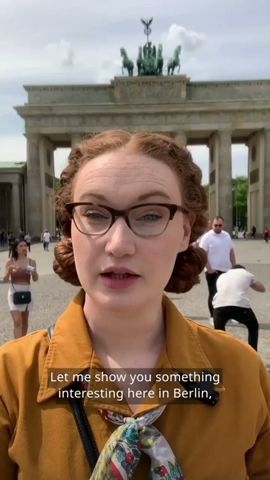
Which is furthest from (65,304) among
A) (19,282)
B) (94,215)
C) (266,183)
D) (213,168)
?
(213,168)

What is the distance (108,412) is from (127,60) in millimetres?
57751

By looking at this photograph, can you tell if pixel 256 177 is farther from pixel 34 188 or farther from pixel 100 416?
pixel 100 416

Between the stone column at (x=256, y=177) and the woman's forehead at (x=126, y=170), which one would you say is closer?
the woman's forehead at (x=126, y=170)

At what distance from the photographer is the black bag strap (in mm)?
1338

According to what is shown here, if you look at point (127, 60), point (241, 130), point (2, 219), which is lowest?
point (2, 219)

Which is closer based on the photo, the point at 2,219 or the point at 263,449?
the point at 263,449

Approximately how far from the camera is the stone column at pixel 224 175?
2007 inches

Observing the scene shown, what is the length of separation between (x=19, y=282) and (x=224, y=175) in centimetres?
4546

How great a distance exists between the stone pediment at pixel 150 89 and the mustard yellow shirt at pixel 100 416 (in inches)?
2031

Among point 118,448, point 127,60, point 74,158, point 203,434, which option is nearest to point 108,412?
point 118,448

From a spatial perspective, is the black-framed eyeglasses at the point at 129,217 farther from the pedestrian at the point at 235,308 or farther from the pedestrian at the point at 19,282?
the pedestrian at the point at 19,282

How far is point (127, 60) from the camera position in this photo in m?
56.2

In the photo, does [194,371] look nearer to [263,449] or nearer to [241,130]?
[263,449]

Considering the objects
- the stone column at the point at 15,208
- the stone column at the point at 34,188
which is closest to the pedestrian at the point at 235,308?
the stone column at the point at 34,188
